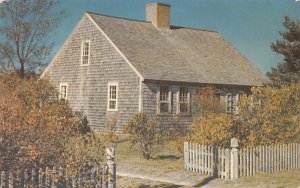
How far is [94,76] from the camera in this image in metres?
28.4

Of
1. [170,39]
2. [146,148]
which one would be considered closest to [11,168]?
[146,148]

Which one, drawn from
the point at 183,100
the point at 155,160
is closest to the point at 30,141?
the point at 155,160

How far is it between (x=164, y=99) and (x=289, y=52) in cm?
661

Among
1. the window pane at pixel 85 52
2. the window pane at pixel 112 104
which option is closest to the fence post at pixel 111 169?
the window pane at pixel 112 104

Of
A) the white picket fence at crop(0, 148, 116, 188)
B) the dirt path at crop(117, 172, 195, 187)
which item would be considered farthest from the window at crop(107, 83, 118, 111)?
the white picket fence at crop(0, 148, 116, 188)

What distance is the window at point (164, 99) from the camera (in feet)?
87.1

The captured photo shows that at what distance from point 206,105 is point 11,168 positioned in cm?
1845

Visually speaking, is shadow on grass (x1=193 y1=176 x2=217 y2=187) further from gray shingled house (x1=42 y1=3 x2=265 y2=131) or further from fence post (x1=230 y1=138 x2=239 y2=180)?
gray shingled house (x1=42 y1=3 x2=265 y2=131)

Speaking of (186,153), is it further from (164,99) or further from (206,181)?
(164,99)

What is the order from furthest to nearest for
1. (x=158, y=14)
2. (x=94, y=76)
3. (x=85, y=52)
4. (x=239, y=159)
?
(x=158, y=14), (x=85, y=52), (x=94, y=76), (x=239, y=159)

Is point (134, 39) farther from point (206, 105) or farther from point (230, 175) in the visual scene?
point (230, 175)

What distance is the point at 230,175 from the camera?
13688mm

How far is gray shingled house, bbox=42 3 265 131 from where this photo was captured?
26234 mm

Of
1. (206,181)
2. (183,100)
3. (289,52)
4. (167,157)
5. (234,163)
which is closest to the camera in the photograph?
(206,181)
